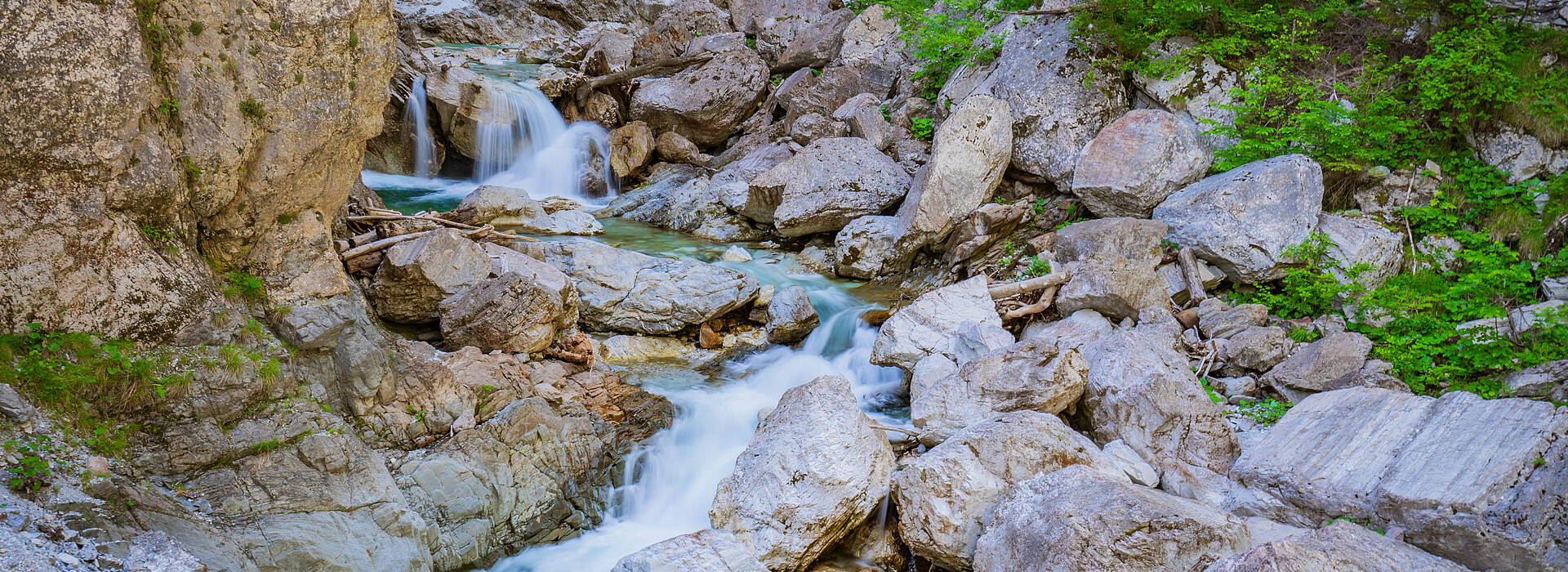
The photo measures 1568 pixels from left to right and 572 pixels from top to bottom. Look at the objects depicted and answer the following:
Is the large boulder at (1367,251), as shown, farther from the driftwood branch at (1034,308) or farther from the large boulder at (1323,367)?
the driftwood branch at (1034,308)

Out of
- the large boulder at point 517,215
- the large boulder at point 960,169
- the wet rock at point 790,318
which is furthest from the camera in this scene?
the large boulder at point 517,215

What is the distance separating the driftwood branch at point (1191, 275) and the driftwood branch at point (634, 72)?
11.5 m

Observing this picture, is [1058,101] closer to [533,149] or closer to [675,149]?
[675,149]

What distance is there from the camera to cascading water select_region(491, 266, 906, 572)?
614 cm

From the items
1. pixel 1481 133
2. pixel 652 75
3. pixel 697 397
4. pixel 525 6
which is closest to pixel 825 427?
pixel 697 397

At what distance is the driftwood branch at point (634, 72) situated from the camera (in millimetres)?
17281

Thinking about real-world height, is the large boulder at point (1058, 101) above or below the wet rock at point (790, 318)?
above

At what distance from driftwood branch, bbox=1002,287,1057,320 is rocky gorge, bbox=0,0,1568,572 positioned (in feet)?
0.13

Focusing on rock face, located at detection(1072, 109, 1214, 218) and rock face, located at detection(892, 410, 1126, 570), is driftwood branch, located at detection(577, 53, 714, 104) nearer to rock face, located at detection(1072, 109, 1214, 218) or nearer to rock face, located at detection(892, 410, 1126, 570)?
rock face, located at detection(1072, 109, 1214, 218)

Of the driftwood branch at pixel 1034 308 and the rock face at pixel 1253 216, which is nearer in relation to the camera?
the rock face at pixel 1253 216

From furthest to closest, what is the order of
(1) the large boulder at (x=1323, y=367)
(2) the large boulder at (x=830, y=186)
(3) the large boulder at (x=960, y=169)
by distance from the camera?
(2) the large boulder at (x=830, y=186) < (3) the large boulder at (x=960, y=169) < (1) the large boulder at (x=1323, y=367)

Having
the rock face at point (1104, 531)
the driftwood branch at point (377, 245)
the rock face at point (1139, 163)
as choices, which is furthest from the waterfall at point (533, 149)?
the rock face at point (1104, 531)

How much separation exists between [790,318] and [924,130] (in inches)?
206

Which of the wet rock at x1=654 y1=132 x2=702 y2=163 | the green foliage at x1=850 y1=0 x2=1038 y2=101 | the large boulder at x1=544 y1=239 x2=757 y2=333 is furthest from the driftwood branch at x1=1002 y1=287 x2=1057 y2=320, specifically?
the wet rock at x1=654 y1=132 x2=702 y2=163
